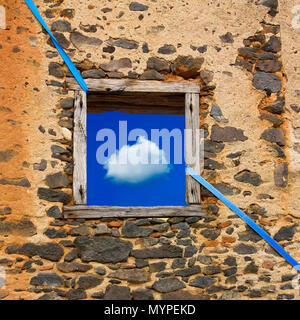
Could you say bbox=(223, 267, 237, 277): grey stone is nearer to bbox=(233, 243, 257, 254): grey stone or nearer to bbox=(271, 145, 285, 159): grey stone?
bbox=(233, 243, 257, 254): grey stone

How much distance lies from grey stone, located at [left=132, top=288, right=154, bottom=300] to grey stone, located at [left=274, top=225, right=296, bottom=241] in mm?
1423

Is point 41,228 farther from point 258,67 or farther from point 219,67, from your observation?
point 258,67

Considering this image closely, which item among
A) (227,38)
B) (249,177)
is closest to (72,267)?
(249,177)

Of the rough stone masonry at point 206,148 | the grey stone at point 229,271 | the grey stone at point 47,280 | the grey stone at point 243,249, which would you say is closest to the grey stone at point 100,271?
the rough stone masonry at point 206,148

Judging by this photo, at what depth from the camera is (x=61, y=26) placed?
158 inches

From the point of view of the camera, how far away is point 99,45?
405cm

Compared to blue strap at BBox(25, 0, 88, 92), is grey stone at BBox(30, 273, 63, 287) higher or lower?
lower

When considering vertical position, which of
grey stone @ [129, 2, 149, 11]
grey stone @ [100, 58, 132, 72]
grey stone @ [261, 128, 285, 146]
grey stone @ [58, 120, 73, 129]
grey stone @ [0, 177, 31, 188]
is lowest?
grey stone @ [0, 177, 31, 188]

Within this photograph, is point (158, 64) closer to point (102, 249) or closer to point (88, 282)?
point (102, 249)

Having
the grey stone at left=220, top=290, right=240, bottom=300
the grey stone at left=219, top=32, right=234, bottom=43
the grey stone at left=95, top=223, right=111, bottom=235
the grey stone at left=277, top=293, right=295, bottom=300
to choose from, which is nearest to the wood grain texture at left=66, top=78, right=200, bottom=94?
the grey stone at left=219, top=32, right=234, bottom=43

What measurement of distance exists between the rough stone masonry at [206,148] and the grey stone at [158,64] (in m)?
0.01

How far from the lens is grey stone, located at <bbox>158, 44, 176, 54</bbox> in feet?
13.6

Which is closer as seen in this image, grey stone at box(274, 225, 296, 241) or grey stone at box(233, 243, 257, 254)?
grey stone at box(233, 243, 257, 254)

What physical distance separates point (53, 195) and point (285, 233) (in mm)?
2395
